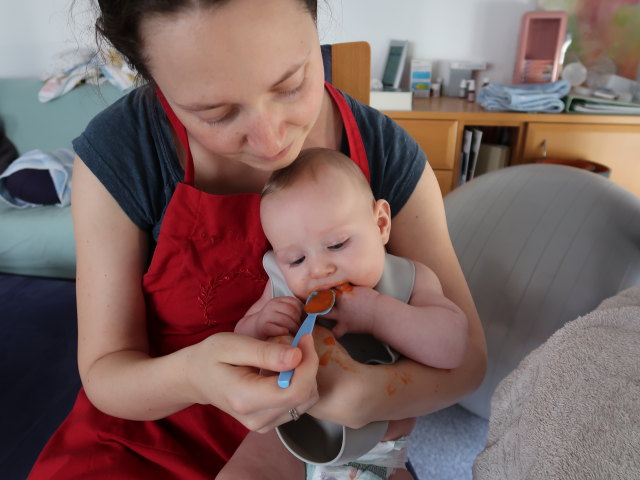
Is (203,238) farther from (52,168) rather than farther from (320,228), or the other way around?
(52,168)

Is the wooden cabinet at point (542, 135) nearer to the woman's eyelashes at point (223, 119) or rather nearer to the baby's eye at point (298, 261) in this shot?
the baby's eye at point (298, 261)

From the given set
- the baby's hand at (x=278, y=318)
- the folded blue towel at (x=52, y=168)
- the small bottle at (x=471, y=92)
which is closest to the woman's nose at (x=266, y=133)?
the baby's hand at (x=278, y=318)

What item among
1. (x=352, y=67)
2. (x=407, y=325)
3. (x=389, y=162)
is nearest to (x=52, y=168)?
(x=352, y=67)

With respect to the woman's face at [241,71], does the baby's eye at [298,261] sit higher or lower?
lower

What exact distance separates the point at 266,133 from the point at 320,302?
0.27 metres

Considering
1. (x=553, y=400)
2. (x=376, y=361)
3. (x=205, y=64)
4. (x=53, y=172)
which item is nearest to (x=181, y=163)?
(x=205, y=64)

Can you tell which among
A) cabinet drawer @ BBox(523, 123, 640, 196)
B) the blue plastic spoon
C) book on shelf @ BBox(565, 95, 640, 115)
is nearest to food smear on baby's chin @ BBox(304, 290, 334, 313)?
the blue plastic spoon

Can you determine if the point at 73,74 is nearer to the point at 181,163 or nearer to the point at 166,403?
the point at 181,163

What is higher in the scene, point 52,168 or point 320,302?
point 320,302

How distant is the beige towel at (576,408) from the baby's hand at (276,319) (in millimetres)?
359

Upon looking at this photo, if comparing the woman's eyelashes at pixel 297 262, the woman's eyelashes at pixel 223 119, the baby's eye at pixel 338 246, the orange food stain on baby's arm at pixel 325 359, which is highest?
the woman's eyelashes at pixel 223 119

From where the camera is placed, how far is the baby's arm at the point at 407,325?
2.41ft

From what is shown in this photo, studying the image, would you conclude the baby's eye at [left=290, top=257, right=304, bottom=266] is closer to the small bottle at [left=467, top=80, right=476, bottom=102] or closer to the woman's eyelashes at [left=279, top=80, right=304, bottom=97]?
the woman's eyelashes at [left=279, top=80, right=304, bottom=97]

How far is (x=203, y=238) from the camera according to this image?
0.85 meters
